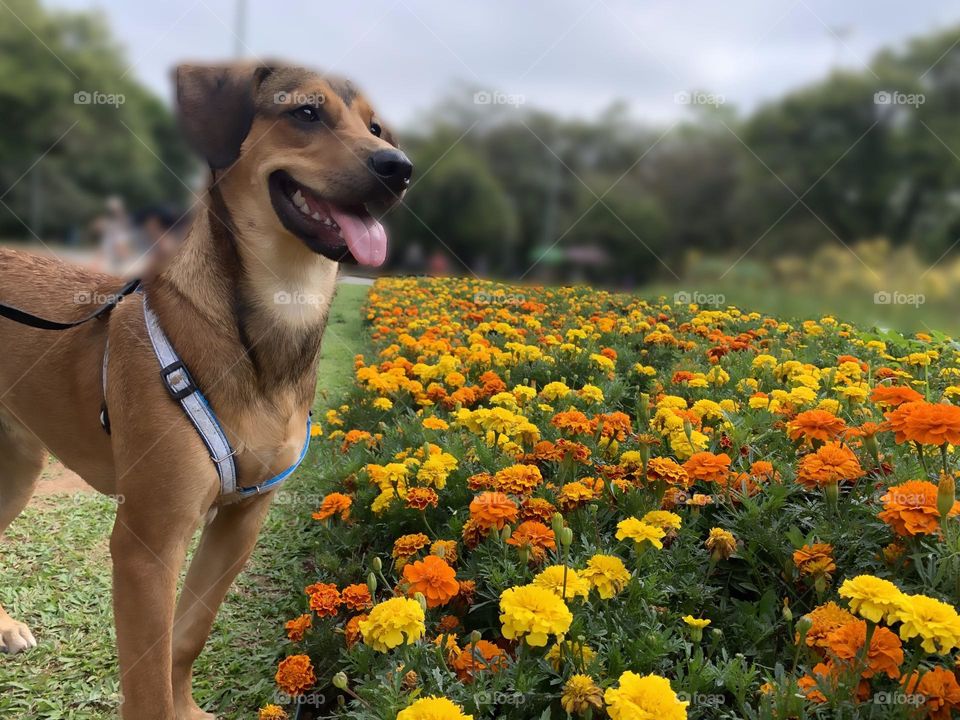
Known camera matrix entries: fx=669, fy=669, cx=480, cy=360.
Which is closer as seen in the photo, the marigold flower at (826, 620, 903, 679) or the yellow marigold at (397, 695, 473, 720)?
the yellow marigold at (397, 695, 473, 720)

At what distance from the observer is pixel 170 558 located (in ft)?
6.45

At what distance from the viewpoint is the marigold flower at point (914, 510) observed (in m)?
1.58

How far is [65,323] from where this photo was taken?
7.58 feet

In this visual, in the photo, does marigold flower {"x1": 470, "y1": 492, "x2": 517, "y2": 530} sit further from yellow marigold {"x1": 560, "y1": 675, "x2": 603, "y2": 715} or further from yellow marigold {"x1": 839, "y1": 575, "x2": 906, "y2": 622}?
yellow marigold {"x1": 839, "y1": 575, "x2": 906, "y2": 622}

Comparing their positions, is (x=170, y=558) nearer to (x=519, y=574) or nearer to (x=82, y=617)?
(x=519, y=574)

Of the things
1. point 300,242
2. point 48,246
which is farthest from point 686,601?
point 48,246

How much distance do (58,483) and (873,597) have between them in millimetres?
4668

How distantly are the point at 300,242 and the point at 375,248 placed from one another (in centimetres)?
28
